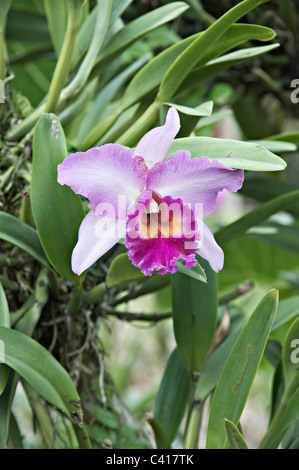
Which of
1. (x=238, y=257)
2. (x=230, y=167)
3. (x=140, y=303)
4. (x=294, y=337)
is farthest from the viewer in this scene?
(x=140, y=303)

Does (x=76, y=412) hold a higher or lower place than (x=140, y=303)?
higher

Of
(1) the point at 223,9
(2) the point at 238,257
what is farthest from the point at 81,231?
(2) the point at 238,257

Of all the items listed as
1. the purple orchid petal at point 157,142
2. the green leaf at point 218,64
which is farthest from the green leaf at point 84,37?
the purple orchid petal at point 157,142

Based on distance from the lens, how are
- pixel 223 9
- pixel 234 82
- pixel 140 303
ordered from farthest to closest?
pixel 140 303 < pixel 234 82 < pixel 223 9

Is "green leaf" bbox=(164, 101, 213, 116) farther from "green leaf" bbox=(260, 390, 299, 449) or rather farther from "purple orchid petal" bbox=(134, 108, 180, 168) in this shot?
"green leaf" bbox=(260, 390, 299, 449)

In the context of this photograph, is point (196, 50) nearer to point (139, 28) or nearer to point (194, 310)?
point (139, 28)

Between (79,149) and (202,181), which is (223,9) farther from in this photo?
(202,181)

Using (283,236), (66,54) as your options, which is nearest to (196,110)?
(66,54)
